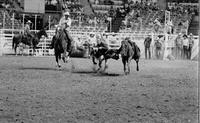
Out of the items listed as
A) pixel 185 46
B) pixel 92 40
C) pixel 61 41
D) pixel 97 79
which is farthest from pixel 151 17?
pixel 97 79

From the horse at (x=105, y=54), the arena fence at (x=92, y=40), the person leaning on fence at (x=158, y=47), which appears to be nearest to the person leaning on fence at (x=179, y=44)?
the arena fence at (x=92, y=40)

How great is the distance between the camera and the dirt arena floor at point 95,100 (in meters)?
8.16

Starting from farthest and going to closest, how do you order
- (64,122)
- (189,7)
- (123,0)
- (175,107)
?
(123,0) < (189,7) < (175,107) < (64,122)

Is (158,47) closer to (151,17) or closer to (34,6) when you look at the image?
(151,17)

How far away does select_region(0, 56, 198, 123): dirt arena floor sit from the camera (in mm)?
8156

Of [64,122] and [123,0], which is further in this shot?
[123,0]

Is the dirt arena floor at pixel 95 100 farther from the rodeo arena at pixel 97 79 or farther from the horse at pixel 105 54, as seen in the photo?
the horse at pixel 105 54

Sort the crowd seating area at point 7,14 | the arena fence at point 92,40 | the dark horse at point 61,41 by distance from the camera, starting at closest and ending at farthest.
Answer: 1. the dark horse at point 61,41
2. the arena fence at point 92,40
3. the crowd seating area at point 7,14

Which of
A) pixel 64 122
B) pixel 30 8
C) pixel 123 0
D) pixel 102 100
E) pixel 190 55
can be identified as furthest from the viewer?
pixel 123 0

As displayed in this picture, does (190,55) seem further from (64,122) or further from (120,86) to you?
(64,122)

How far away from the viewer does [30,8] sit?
124 ft

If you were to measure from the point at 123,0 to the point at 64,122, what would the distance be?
3746 centimetres

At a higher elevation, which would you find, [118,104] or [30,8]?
[30,8]

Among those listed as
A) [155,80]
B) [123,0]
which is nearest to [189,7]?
[123,0]
